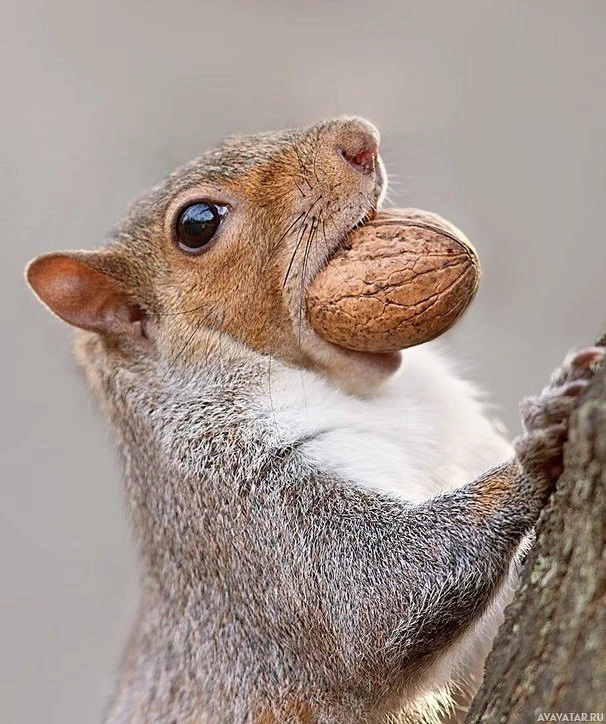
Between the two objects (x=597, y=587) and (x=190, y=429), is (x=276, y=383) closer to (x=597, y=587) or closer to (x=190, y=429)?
(x=190, y=429)

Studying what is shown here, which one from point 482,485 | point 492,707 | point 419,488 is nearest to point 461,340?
point 419,488

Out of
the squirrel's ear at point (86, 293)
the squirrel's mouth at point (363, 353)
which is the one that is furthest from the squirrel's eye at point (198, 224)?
the squirrel's mouth at point (363, 353)

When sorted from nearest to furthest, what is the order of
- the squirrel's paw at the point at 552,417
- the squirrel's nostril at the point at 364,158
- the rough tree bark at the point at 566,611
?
the rough tree bark at the point at 566,611 → the squirrel's paw at the point at 552,417 → the squirrel's nostril at the point at 364,158

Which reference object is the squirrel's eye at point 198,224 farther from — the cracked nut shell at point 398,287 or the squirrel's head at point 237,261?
the cracked nut shell at point 398,287

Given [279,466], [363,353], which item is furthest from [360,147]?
[279,466]

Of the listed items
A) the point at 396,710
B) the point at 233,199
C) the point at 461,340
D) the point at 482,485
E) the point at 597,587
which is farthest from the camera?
the point at 461,340

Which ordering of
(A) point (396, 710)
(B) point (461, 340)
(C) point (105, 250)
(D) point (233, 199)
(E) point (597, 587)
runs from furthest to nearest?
(B) point (461, 340) < (C) point (105, 250) < (D) point (233, 199) < (A) point (396, 710) < (E) point (597, 587)
